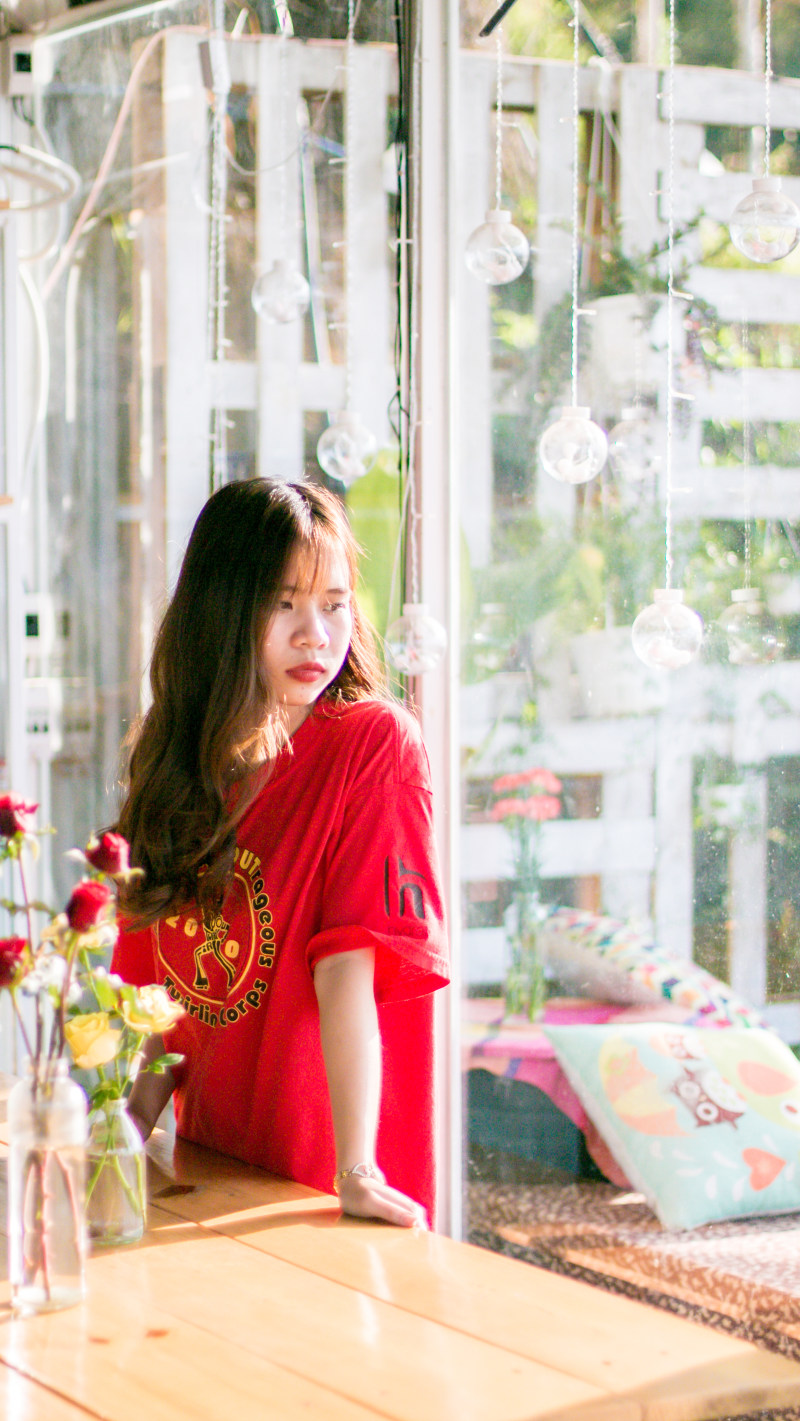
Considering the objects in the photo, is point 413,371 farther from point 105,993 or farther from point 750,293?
point 105,993

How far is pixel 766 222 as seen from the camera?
1621 millimetres

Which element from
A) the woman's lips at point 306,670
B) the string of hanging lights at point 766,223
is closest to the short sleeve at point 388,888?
the woman's lips at point 306,670

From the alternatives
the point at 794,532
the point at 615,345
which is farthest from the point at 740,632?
the point at 615,345

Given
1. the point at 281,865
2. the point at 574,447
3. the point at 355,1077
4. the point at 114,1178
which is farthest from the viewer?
the point at 574,447

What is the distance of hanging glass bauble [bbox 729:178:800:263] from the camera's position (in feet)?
5.31

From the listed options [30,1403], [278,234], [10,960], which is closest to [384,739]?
[10,960]

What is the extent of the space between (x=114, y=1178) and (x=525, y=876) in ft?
4.62

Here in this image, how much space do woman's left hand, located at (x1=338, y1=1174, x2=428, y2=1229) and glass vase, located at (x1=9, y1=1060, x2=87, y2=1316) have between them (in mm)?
273

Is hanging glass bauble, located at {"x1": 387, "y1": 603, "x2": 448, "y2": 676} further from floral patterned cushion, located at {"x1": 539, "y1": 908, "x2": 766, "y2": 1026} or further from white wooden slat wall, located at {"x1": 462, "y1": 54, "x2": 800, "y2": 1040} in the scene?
floral patterned cushion, located at {"x1": 539, "y1": 908, "x2": 766, "y2": 1026}

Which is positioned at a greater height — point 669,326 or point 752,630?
point 669,326

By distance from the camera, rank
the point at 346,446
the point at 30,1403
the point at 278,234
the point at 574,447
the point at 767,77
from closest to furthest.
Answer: the point at 30,1403, the point at 574,447, the point at 767,77, the point at 346,446, the point at 278,234

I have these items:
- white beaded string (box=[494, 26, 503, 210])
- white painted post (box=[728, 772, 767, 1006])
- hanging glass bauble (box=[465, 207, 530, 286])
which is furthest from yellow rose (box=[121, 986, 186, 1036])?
white beaded string (box=[494, 26, 503, 210])

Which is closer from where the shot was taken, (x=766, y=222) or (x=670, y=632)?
(x=766, y=222)

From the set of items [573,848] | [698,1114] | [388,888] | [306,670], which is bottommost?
[698,1114]
